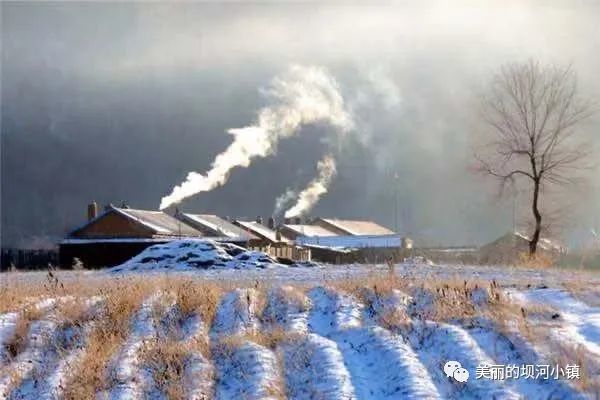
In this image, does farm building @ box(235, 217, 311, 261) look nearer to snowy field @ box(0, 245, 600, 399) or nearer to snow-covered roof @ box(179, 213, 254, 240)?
snow-covered roof @ box(179, 213, 254, 240)

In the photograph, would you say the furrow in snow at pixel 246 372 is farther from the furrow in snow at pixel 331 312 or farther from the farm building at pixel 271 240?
the farm building at pixel 271 240

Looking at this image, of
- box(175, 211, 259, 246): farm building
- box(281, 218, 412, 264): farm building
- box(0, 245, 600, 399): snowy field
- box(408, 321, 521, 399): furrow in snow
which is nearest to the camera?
box(408, 321, 521, 399): furrow in snow

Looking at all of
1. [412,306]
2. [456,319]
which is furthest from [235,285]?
[456,319]

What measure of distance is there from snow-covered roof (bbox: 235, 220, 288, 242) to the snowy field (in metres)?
64.8

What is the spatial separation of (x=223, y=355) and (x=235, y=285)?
518cm

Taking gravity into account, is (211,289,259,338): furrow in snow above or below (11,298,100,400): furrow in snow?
above

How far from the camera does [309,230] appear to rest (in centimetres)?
8938

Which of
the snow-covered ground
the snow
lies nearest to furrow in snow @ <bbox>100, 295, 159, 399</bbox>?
the snow-covered ground

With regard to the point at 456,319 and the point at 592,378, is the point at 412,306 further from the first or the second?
the point at 592,378

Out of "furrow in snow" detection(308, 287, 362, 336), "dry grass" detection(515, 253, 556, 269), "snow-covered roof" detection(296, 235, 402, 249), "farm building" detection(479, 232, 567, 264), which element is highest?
"snow-covered roof" detection(296, 235, 402, 249)

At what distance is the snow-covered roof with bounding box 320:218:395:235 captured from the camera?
318 feet

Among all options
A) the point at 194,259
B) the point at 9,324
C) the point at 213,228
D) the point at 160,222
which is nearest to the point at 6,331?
the point at 9,324

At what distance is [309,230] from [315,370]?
7995cm

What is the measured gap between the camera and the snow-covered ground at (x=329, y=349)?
8812 millimetres
